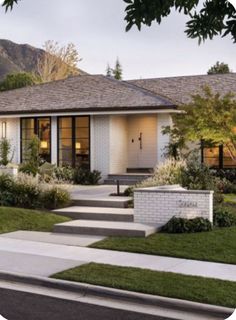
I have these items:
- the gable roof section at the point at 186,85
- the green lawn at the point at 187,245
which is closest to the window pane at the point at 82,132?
the gable roof section at the point at 186,85

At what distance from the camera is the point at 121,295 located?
641cm

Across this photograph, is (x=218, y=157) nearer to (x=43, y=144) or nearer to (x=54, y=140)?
(x=54, y=140)

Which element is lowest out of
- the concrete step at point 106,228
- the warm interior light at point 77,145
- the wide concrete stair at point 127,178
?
the concrete step at point 106,228

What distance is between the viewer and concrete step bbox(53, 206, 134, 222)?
11.7 m

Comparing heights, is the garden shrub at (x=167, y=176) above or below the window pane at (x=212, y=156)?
below

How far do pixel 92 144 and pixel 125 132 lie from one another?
1.51 metres

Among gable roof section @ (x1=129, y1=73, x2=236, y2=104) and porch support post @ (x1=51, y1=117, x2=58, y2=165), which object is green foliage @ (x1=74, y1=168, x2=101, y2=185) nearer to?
porch support post @ (x1=51, y1=117, x2=58, y2=165)

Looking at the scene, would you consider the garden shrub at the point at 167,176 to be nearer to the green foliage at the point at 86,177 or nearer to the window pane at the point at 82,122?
the green foliage at the point at 86,177

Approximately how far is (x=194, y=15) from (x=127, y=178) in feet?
47.6

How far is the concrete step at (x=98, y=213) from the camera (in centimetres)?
1173

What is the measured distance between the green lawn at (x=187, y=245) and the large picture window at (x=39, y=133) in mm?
11127

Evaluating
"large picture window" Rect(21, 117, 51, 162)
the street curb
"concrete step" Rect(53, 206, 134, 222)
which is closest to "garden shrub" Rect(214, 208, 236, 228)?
"concrete step" Rect(53, 206, 134, 222)

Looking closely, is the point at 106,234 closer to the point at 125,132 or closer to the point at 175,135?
the point at 175,135

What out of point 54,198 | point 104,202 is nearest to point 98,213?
point 104,202
